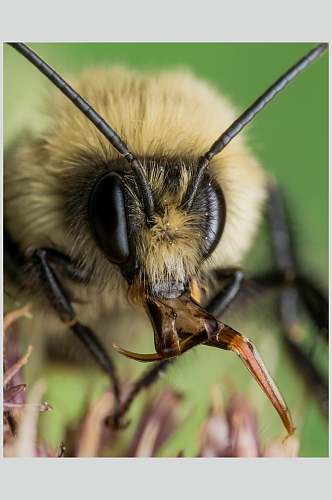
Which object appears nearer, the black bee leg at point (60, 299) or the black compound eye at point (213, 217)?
the black compound eye at point (213, 217)

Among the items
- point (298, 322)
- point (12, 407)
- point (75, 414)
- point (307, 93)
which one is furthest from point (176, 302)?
point (307, 93)

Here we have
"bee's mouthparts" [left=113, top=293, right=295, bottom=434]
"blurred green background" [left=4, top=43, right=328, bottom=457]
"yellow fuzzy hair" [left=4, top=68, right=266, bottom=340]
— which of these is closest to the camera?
"bee's mouthparts" [left=113, top=293, right=295, bottom=434]

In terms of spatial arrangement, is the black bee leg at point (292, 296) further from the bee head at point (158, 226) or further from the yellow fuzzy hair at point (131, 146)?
the bee head at point (158, 226)

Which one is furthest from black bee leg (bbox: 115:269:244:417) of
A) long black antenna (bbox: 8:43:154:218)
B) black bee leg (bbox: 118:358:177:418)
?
long black antenna (bbox: 8:43:154:218)

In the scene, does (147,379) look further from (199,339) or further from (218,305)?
(199,339)

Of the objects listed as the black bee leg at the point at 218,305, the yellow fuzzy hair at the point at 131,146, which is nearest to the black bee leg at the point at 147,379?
the black bee leg at the point at 218,305

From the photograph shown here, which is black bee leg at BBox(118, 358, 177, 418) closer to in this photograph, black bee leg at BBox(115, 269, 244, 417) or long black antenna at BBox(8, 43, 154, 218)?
black bee leg at BBox(115, 269, 244, 417)

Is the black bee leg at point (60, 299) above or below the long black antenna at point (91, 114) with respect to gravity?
below
